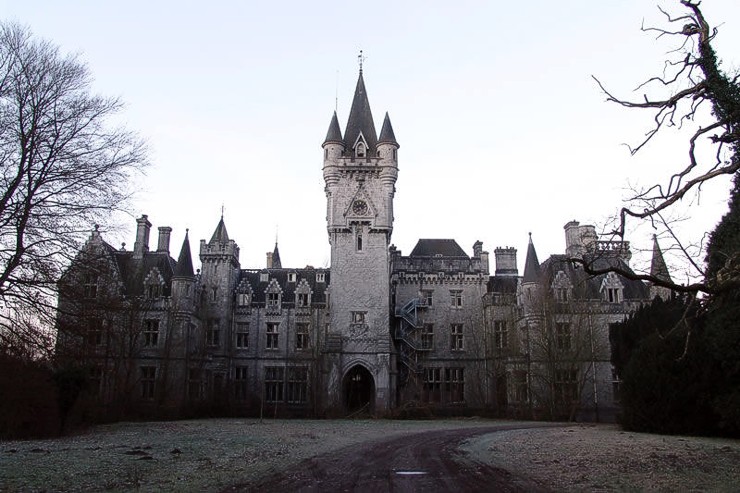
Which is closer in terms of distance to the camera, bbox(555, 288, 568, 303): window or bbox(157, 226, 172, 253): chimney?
bbox(555, 288, 568, 303): window

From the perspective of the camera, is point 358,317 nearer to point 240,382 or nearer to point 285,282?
point 285,282

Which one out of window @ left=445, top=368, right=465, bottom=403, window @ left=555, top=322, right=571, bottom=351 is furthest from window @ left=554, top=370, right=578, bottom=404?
window @ left=445, top=368, right=465, bottom=403

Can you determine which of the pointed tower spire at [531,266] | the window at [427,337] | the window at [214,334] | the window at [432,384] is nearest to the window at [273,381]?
the window at [214,334]

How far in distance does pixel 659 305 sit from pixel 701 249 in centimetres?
1829

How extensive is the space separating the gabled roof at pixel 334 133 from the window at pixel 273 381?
55.2 ft

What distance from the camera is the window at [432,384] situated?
156 feet

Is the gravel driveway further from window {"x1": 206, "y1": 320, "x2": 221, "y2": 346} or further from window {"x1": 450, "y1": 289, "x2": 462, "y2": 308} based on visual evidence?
window {"x1": 450, "y1": 289, "x2": 462, "y2": 308}

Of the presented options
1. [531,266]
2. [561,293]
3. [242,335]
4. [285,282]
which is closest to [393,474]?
[531,266]

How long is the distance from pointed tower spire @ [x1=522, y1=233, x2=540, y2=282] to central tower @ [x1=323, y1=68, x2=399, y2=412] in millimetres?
9386

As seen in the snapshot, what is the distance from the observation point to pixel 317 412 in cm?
4225

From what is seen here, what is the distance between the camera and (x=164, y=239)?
47375mm

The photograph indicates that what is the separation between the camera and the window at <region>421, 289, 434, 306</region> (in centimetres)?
4869

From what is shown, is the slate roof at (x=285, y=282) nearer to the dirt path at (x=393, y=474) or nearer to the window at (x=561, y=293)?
the window at (x=561, y=293)

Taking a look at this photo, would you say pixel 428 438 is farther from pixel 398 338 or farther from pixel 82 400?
pixel 398 338
